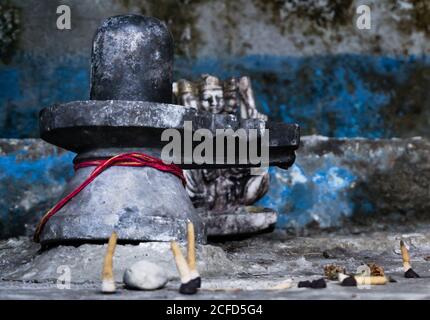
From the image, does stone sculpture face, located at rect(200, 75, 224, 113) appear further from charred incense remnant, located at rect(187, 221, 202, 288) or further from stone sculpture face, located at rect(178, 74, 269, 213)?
charred incense remnant, located at rect(187, 221, 202, 288)

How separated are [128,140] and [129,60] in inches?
12.3

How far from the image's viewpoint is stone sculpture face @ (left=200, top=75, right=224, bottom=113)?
4492 mm

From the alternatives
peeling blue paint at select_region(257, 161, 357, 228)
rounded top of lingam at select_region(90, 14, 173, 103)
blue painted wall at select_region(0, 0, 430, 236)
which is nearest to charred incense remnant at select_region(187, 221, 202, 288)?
rounded top of lingam at select_region(90, 14, 173, 103)

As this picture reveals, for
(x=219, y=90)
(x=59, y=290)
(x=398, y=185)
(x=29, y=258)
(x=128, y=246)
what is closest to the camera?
(x=59, y=290)

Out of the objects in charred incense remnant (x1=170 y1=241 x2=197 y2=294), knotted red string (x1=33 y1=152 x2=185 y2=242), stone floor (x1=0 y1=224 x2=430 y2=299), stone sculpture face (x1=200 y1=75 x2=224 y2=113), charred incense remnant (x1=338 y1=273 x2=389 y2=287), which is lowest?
stone floor (x1=0 y1=224 x2=430 y2=299)

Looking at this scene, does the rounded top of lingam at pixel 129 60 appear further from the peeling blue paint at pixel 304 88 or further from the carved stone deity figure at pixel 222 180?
the peeling blue paint at pixel 304 88

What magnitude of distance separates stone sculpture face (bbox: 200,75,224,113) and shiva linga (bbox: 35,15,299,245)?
47.0 inches

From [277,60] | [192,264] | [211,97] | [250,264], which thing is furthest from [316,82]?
[192,264]

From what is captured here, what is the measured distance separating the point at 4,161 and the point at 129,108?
1857 millimetres

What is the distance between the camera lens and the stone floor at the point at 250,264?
2.18 meters

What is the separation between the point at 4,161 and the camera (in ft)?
15.1

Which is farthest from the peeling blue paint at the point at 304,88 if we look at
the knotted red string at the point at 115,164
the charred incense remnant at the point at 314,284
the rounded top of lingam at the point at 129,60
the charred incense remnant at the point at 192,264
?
the charred incense remnant at the point at 314,284

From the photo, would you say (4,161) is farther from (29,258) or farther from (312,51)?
(312,51)
